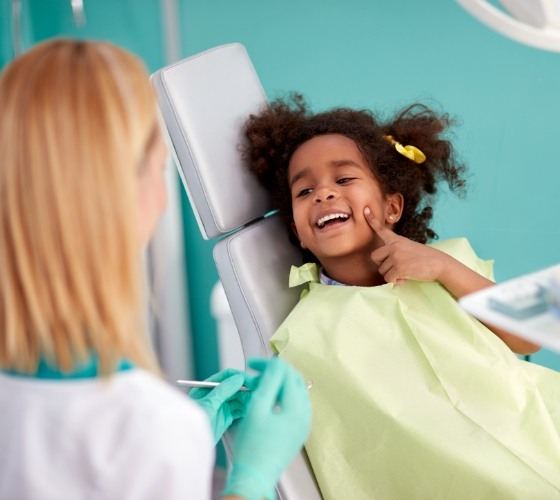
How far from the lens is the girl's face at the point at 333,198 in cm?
168

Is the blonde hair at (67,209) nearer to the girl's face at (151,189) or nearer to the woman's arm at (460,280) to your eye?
the girl's face at (151,189)

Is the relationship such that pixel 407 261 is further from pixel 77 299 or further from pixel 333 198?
pixel 77 299

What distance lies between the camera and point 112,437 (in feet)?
2.79

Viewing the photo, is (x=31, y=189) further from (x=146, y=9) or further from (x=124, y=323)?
(x=146, y=9)

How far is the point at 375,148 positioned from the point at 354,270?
0.88 feet

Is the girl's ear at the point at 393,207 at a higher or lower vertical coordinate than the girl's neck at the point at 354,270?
higher

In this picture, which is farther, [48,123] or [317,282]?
[317,282]

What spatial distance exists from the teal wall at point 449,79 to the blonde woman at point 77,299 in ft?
4.67

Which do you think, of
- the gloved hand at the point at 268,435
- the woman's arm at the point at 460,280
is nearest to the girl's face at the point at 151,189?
the gloved hand at the point at 268,435

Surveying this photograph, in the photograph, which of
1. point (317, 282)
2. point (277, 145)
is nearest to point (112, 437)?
point (317, 282)

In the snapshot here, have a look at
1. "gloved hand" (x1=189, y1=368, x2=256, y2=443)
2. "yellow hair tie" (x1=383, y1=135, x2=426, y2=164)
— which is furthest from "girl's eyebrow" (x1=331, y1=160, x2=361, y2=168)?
"gloved hand" (x1=189, y1=368, x2=256, y2=443)

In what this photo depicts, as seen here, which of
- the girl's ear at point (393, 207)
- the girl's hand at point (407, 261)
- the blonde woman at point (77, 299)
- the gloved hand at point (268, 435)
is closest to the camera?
the blonde woman at point (77, 299)

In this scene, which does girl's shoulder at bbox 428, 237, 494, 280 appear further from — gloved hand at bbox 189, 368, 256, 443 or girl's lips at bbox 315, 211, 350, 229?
gloved hand at bbox 189, 368, 256, 443

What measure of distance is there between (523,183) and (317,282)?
2.41ft
